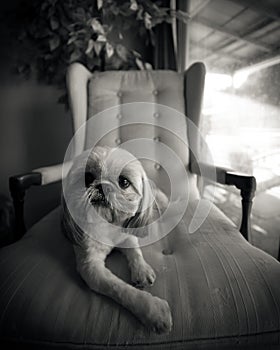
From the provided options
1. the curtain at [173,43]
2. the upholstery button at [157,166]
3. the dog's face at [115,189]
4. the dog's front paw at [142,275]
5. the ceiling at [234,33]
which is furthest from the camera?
the curtain at [173,43]

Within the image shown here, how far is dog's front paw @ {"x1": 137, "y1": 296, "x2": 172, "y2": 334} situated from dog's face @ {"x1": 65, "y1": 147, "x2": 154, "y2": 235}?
0.32m

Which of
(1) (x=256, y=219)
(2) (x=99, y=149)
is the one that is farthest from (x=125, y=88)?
(1) (x=256, y=219)

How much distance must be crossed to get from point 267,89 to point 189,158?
0.54 metres

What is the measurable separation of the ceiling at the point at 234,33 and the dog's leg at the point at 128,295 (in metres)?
1.27

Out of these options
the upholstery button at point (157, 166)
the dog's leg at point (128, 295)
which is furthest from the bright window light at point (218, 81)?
the dog's leg at point (128, 295)

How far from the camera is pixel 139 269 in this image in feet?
2.55

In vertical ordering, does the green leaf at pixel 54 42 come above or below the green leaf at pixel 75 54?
above

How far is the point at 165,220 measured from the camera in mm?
1163

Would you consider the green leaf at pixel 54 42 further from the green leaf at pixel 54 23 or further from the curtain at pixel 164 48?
the curtain at pixel 164 48

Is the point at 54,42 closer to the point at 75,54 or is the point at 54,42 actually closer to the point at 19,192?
the point at 75,54

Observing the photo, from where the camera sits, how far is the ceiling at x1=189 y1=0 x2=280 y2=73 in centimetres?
137

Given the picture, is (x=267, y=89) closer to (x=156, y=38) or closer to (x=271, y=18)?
(x=271, y=18)

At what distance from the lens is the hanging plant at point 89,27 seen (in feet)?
5.60

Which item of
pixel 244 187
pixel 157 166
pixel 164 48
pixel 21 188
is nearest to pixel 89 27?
pixel 164 48
